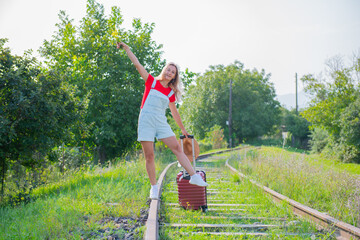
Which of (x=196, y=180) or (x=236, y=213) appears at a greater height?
(x=196, y=180)

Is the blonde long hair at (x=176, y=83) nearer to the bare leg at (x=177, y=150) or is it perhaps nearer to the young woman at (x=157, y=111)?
the young woman at (x=157, y=111)

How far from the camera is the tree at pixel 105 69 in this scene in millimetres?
14844

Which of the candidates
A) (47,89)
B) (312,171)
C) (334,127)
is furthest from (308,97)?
(47,89)

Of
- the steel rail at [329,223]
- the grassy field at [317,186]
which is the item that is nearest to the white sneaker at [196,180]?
the steel rail at [329,223]

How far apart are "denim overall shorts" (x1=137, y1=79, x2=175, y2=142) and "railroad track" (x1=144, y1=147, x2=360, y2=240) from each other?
1053 mm

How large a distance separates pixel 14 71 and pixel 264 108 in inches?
1692

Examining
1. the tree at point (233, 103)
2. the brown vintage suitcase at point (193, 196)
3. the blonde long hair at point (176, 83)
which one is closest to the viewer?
the blonde long hair at point (176, 83)

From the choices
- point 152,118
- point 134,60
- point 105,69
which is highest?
point 105,69

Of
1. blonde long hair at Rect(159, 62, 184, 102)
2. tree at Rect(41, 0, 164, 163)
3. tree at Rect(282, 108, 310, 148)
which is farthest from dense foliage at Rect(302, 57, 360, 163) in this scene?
tree at Rect(282, 108, 310, 148)

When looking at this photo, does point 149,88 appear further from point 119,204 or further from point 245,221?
point 245,221

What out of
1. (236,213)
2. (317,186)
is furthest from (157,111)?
(317,186)

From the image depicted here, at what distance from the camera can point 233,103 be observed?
1833 inches

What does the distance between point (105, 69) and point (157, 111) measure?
11652 millimetres

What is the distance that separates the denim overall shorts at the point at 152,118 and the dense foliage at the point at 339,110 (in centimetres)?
1707
